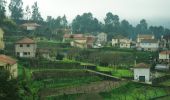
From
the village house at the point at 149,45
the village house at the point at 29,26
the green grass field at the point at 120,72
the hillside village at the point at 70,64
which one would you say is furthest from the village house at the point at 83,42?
the green grass field at the point at 120,72

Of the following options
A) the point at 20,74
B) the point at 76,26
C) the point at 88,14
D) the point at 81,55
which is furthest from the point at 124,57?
the point at 88,14

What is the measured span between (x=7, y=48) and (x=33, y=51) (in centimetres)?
474

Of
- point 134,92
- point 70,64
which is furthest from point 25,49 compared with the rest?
point 134,92

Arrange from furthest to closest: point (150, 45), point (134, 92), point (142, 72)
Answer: point (150, 45) < point (142, 72) < point (134, 92)

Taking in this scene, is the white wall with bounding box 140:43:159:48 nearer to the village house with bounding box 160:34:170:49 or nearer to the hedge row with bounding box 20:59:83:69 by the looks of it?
the village house with bounding box 160:34:170:49

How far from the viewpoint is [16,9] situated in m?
93.2

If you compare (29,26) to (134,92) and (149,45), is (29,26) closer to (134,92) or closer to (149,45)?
(149,45)

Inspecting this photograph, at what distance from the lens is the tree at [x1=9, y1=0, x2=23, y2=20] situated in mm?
91000

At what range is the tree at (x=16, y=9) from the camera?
3583 inches

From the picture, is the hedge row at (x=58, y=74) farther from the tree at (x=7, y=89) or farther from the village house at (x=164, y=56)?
the village house at (x=164, y=56)

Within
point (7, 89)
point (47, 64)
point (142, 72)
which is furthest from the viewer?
point (142, 72)

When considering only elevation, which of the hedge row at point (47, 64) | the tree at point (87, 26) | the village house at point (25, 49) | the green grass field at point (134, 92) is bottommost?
the green grass field at point (134, 92)

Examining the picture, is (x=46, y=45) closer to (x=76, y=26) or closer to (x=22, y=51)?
(x=22, y=51)

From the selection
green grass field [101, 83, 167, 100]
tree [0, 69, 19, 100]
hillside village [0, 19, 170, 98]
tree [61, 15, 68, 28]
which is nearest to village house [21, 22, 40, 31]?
hillside village [0, 19, 170, 98]
